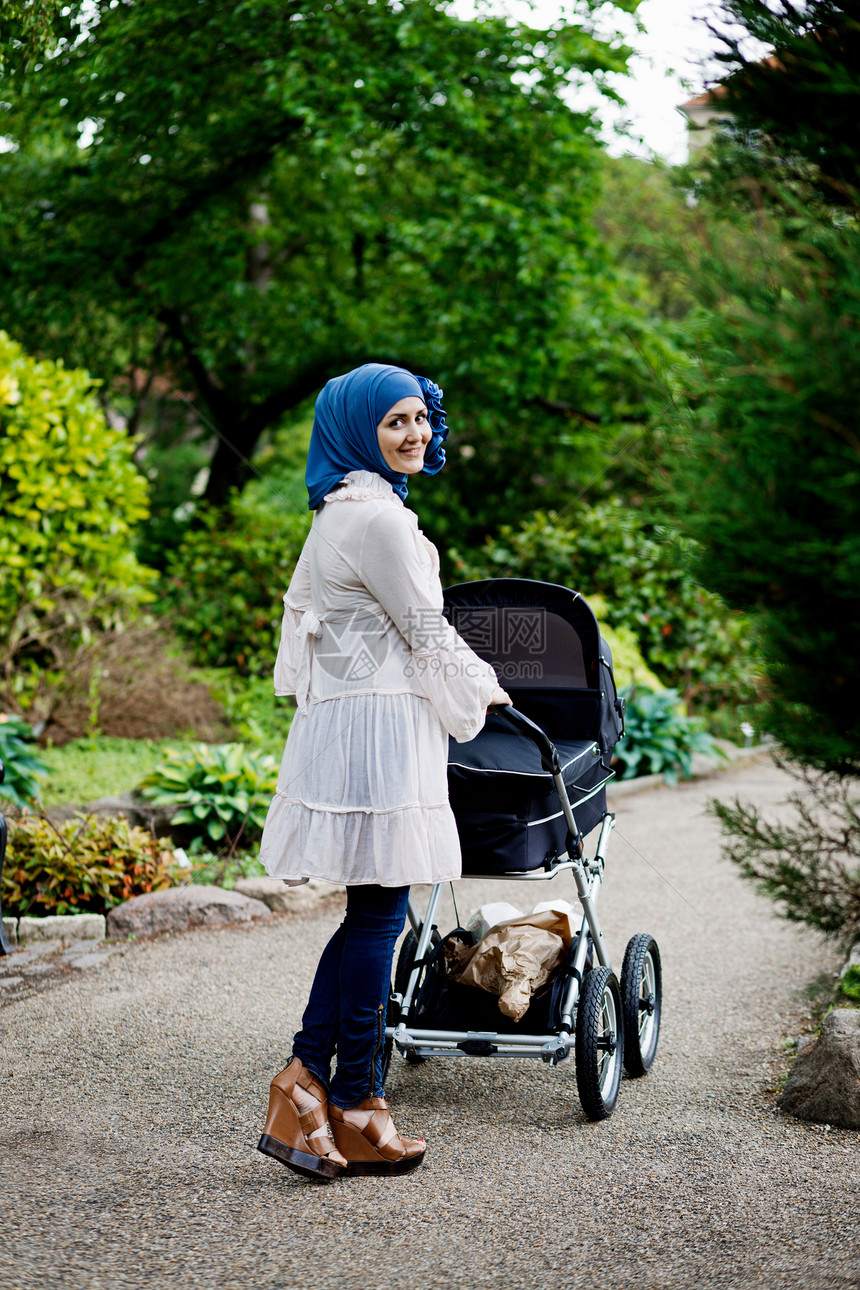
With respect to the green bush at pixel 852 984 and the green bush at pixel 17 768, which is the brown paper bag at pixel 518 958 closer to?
the green bush at pixel 852 984

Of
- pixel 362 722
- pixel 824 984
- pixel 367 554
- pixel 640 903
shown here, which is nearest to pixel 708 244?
pixel 367 554

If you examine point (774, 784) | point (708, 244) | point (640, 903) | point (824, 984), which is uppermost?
point (708, 244)

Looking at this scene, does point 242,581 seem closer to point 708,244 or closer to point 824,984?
point 824,984

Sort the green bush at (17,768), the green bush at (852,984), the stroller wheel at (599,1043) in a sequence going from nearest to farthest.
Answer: the stroller wheel at (599,1043), the green bush at (852,984), the green bush at (17,768)

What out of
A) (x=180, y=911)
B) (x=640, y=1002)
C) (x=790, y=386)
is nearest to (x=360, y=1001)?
(x=640, y=1002)

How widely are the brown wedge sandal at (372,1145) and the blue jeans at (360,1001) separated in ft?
0.14

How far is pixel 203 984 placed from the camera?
4.29m

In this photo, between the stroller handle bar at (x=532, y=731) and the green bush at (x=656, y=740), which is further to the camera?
the green bush at (x=656, y=740)

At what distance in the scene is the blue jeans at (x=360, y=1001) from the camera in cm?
282

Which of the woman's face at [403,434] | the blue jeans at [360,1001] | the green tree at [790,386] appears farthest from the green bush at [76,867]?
the green tree at [790,386]

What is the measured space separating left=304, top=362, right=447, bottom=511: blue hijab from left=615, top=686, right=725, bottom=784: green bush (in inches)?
216

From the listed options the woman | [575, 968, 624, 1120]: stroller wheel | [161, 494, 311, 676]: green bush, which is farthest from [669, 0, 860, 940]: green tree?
[161, 494, 311, 676]: green bush

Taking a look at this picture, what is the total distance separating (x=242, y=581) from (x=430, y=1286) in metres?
7.07

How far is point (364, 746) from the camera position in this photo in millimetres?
2785
